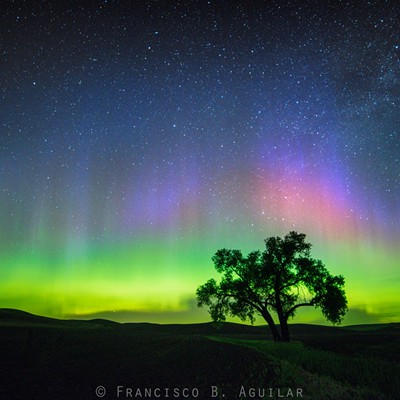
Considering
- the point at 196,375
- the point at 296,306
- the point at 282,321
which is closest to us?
the point at 196,375

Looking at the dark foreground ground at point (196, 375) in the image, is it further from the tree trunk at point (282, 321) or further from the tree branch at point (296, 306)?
the tree branch at point (296, 306)

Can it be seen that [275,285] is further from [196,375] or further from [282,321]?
[196,375]

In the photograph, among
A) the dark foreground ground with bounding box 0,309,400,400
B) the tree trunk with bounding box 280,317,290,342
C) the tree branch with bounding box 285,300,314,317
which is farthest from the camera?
the tree branch with bounding box 285,300,314,317

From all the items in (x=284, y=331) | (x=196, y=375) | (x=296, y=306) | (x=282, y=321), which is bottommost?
(x=284, y=331)

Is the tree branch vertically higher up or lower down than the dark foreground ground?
higher up

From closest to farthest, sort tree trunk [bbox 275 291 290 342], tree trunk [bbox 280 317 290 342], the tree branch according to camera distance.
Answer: tree trunk [bbox 280 317 290 342] < tree trunk [bbox 275 291 290 342] < the tree branch

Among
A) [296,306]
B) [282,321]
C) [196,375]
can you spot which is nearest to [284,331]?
[282,321]

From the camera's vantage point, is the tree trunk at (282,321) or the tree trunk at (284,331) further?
the tree trunk at (282,321)

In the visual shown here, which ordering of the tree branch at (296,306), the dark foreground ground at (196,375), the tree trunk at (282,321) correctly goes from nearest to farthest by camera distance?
the dark foreground ground at (196,375), the tree trunk at (282,321), the tree branch at (296,306)

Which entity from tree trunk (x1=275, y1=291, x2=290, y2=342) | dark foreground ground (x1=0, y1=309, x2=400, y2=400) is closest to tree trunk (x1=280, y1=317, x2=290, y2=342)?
tree trunk (x1=275, y1=291, x2=290, y2=342)

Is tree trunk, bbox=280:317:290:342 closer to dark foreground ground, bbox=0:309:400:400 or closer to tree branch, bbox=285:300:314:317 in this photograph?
tree branch, bbox=285:300:314:317

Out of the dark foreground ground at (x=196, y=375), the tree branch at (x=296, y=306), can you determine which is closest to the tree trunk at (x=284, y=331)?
the tree branch at (x=296, y=306)

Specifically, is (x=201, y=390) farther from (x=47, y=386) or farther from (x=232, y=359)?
(x=47, y=386)

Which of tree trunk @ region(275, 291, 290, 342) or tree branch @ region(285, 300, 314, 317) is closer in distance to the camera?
tree trunk @ region(275, 291, 290, 342)
